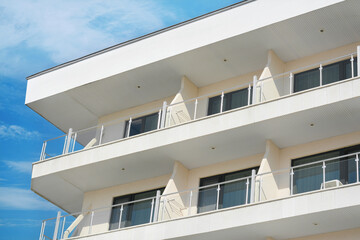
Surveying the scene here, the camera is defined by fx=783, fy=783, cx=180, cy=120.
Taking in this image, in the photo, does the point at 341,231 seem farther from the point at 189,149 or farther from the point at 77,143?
the point at 77,143

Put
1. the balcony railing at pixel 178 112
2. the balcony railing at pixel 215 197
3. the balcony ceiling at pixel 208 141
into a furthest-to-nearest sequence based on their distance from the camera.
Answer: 1. the balcony railing at pixel 178 112
2. the balcony ceiling at pixel 208 141
3. the balcony railing at pixel 215 197

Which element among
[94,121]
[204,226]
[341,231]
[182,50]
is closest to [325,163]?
[341,231]

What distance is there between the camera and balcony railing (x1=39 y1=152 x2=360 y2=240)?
877 inches

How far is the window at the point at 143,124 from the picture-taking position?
2873cm

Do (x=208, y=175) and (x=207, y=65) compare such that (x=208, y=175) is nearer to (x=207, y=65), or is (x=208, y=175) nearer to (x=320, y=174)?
(x=207, y=65)

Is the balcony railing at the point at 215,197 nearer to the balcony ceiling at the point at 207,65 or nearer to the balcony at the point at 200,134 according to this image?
the balcony at the point at 200,134

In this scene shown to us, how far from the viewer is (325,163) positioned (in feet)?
73.6

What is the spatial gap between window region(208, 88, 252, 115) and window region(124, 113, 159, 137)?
2.28 m

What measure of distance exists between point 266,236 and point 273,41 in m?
6.80

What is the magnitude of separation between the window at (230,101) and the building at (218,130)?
0.20ft

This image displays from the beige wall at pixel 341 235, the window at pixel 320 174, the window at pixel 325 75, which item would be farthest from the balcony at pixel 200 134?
the beige wall at pixel 341 235

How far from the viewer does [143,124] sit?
2914 cm

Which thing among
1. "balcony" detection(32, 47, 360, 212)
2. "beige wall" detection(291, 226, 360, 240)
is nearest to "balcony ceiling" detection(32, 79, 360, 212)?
"balcony" detection(32, 47, 360, 212)

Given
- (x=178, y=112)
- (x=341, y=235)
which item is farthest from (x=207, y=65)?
(x=341, y=235)
